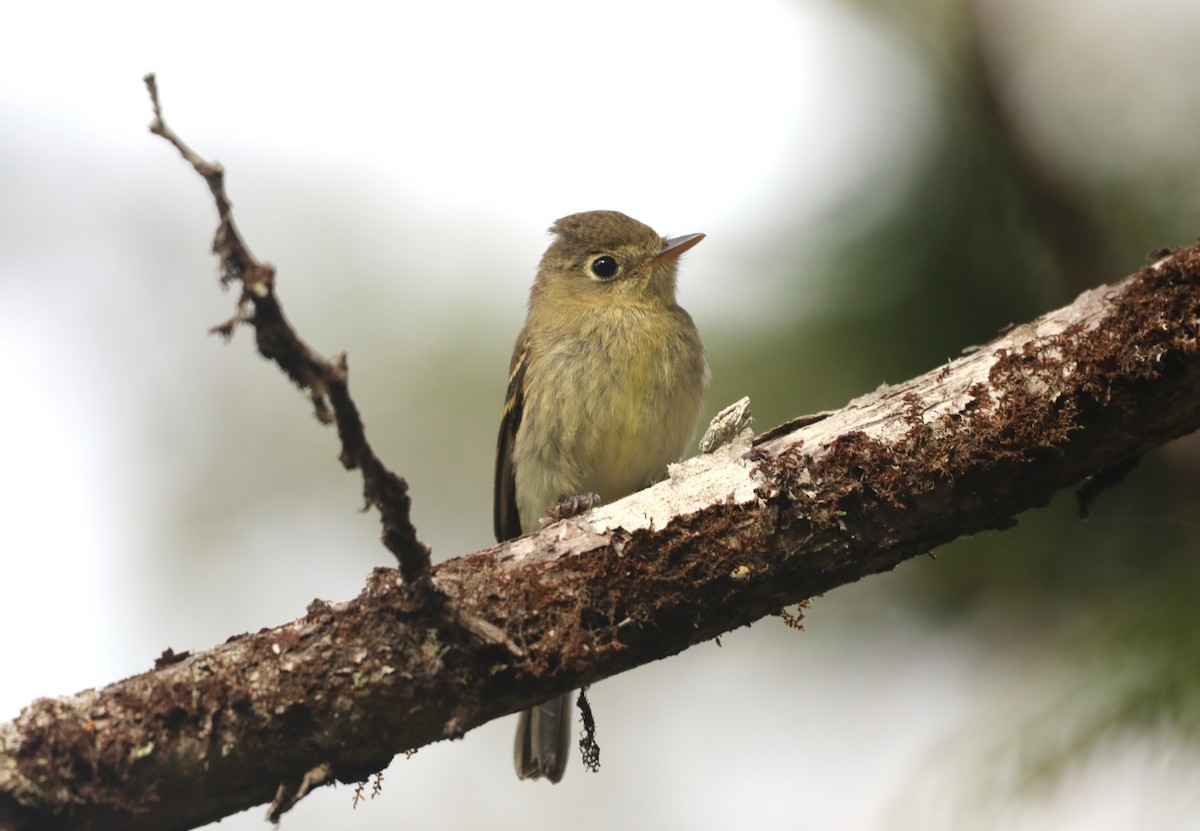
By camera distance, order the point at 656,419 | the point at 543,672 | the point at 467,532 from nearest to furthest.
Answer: the point at 543,672
the point at 656,419
the point at 467,532

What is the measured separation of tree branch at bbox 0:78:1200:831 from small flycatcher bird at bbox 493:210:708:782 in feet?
5.48

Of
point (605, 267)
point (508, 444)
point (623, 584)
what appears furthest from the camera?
point (605, 267)

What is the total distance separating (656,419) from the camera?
5324 millimetres

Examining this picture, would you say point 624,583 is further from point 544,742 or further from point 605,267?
point 605,267

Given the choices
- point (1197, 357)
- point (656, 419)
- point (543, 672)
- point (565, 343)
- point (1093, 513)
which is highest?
point (565, 343)

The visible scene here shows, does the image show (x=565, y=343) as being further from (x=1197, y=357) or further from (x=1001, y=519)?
(x=1197, y=357)

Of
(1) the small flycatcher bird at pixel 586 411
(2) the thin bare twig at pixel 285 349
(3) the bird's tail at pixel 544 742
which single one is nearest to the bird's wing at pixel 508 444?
(1) the small flycatcher bird at pixel 586 411

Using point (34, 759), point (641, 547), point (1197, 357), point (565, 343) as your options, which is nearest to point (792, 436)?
point (641, 547)

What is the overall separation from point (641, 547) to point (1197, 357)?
1729mm

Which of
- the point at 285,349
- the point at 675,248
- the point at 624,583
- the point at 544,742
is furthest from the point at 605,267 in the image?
the point at 285,349

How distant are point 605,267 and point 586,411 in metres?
1.22

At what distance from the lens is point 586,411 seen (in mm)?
5336

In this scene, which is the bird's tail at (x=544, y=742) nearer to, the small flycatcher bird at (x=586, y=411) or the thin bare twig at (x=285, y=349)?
the small flycatcher bird at (x=586, y=411)

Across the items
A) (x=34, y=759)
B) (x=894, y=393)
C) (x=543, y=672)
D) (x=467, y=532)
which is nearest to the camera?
(x=34, y=759)
